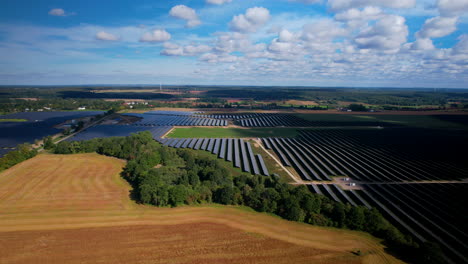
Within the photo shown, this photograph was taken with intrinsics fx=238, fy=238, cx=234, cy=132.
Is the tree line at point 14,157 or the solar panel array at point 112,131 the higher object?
the solar panel array at point 112,131

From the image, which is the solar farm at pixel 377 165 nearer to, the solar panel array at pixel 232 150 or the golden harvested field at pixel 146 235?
the solar panel array at pixel 232 150

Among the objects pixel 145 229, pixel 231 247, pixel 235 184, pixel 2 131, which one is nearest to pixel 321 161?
pixel 235 184

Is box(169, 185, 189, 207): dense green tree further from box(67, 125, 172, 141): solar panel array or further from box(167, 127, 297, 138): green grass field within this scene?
box(167, 127, 297, 138): green grass field

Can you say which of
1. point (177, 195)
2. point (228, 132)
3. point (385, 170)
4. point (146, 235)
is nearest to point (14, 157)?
point (177, 195)

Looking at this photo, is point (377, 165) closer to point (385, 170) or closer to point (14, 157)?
point (385, 170)

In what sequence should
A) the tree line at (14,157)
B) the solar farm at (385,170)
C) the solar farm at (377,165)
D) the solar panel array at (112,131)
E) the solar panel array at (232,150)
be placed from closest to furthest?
the solar farm at (385,170)
the solar farm at (377,165)
the tree line at (14,157)
the solar panel array at (232,150)
the solar panel array at (112,131)

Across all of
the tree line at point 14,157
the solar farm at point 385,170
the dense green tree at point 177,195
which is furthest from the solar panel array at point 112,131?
the dense green tree at point 177,195

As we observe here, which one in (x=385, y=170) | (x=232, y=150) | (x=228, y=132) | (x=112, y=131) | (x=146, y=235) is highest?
(x=228, y=132)
